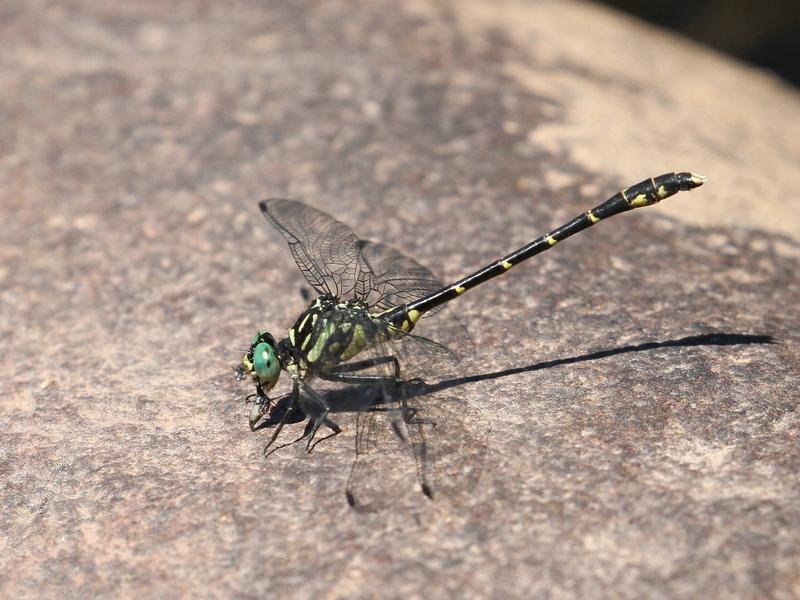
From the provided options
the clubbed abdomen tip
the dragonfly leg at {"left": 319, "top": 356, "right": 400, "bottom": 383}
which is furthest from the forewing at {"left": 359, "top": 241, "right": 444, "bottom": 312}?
the clubbed abdomen tip

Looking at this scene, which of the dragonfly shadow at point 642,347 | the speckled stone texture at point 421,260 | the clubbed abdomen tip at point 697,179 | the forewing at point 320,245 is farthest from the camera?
the forewing at point 320,245

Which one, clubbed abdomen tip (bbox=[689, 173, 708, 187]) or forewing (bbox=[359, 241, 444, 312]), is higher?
clubbed abdomen tip (bbox=[689, 173, 708, 187])

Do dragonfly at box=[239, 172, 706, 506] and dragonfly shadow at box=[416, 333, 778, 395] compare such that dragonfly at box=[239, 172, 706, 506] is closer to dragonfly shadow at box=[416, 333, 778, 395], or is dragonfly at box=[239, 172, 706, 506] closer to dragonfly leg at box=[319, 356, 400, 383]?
dragonfly leg at box=[319, 356, 400, 383]

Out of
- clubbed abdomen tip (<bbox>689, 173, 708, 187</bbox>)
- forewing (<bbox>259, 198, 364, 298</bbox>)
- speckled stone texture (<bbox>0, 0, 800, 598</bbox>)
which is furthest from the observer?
forewing (<bbox>259, 198, 364, 298</bbox>)

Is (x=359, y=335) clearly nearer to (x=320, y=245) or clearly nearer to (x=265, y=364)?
(x=265, y=364)

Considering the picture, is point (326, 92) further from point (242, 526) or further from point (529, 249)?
point (242, 526)

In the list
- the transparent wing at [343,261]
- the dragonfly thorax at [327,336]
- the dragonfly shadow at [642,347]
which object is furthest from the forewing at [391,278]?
the dragonfly shadow at [642,347]

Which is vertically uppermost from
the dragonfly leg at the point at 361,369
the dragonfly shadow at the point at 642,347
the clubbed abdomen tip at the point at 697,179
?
the clubbed abdomen tip at the point at 697,179

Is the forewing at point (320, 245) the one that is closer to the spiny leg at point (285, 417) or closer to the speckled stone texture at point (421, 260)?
the speckled stone texture at point (421, 260)
